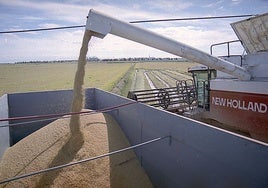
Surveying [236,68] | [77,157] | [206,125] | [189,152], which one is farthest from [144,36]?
[77,157]

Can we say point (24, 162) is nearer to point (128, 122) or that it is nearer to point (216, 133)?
point (128, 122)

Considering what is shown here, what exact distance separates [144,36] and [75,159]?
222 centimetres

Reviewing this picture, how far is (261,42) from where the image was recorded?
5.09 m

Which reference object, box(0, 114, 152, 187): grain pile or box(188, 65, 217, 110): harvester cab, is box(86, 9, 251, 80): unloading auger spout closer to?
box(0, 114, 152, 187): grain pile

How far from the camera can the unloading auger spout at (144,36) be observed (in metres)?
3.23

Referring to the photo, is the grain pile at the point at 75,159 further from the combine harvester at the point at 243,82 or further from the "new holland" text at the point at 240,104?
the "new holland" text at the point at 240,104

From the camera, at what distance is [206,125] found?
2660mm

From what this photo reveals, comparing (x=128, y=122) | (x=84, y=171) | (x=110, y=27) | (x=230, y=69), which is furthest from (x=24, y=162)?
(x=230, y=69)

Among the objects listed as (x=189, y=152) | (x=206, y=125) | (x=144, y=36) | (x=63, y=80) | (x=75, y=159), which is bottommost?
(x=75, y=159)

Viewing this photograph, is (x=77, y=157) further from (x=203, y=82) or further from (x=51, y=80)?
(x=51, y=80)

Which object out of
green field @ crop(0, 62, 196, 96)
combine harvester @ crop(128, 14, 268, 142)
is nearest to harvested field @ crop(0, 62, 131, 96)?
green field @ crop(0, 62, 196, 96)

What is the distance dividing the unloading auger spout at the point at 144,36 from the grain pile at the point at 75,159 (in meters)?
1.94

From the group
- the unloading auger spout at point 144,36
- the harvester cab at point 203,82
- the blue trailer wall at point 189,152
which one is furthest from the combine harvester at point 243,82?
the blue trailer wall at point 189,152

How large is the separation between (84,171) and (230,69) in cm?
308
